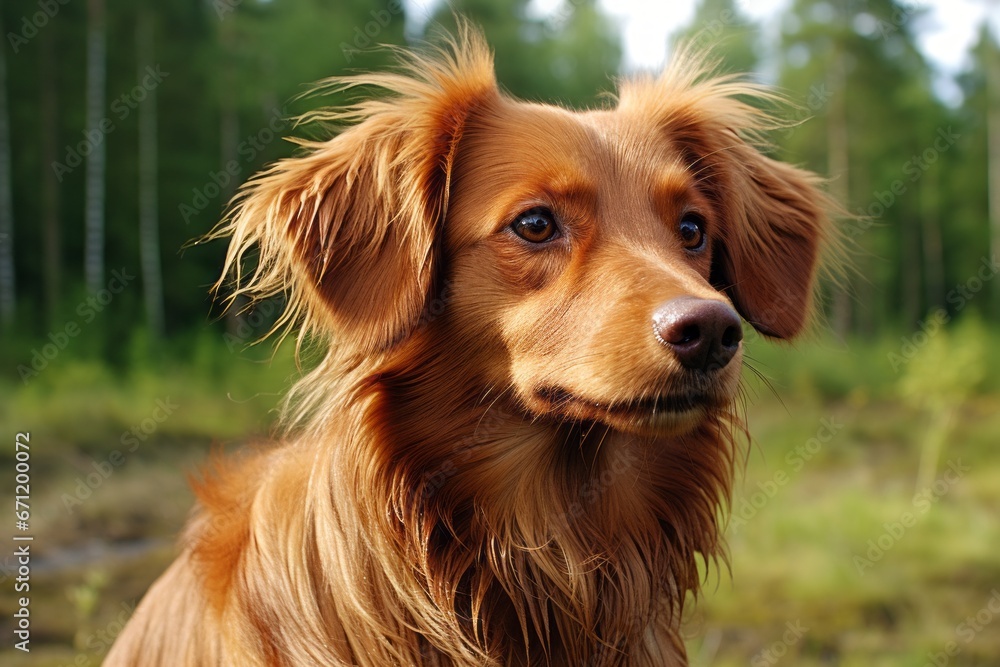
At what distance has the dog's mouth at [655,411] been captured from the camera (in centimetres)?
265

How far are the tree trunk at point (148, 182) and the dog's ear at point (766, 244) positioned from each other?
15327mm

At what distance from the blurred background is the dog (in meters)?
0.44

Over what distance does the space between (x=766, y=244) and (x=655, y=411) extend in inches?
52.8

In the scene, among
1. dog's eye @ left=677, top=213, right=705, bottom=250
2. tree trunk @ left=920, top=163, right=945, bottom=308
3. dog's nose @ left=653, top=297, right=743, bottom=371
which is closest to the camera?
dog's nose @ left=653, top=297, right=743, bottom=371

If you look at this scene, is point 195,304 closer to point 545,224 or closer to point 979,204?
point 545,224

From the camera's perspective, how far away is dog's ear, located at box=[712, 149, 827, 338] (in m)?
3.56

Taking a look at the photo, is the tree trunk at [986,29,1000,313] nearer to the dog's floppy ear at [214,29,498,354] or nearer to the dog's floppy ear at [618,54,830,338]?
the dog's floppy ear at [618,54,830,338]

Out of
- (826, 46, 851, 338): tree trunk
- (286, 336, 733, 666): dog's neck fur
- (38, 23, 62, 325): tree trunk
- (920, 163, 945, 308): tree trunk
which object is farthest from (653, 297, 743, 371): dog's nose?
(920, 163, 945, 308): tree trunk

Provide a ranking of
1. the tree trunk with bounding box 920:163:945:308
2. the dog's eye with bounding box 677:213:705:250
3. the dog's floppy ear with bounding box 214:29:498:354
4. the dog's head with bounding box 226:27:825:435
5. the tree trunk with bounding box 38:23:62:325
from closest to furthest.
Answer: the dog's head with bounding box 226:27:825:435
the dog's floppy ear with bounding box 214:29:498:354
the dog's eye with bounding box 677:213:705:250
the tree trunk with bounding box 38:23:62:325
the tree trunk with bounding box 920:163:945:308

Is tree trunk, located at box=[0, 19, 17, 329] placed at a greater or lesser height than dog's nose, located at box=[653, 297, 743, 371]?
lesser

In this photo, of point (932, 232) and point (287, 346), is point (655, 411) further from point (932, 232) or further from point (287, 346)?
point (932, 232)

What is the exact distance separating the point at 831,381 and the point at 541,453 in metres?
15.5

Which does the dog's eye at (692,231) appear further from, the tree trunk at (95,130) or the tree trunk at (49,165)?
the tree trunk at (49,165)

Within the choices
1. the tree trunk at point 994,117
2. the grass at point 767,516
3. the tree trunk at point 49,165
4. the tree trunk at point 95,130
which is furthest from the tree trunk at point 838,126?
the tree trunk at point 49,165
